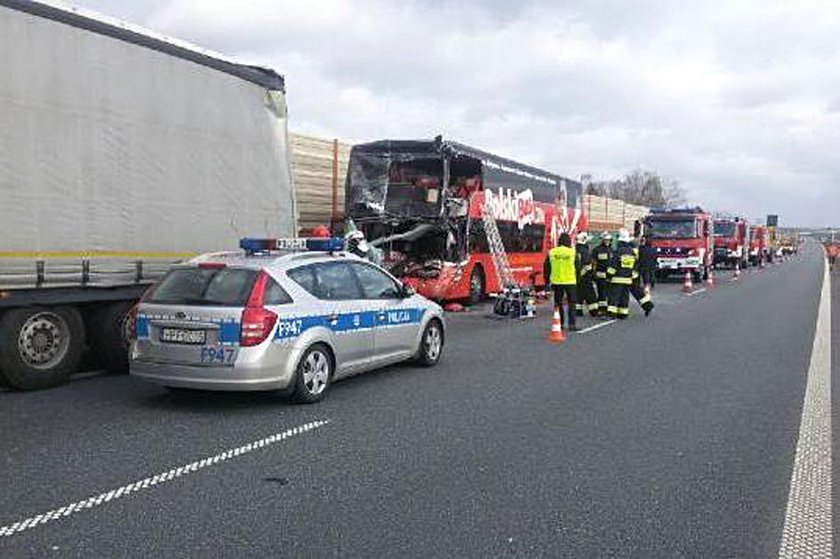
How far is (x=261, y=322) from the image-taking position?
7242 mm

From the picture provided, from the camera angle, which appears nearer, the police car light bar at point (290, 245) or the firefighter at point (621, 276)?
the police car light bar at point (290, 245)

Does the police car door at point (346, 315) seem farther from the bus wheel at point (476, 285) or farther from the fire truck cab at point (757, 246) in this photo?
the fire truck cab at point (757, 246)

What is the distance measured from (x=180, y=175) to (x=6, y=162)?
211 centimetres

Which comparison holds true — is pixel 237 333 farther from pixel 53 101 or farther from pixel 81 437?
pixel 53 101

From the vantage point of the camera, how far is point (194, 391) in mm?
8344

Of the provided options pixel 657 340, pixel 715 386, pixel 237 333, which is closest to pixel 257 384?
pixel 237 333

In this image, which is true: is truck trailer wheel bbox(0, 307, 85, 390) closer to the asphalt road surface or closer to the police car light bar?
the asphalt road surface

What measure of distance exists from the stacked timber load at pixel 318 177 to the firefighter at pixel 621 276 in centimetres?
647

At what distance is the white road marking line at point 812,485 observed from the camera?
4.45 metres

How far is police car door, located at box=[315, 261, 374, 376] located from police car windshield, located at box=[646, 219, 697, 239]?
970 inches

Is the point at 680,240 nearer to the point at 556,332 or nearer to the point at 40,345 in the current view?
the point at 556,332

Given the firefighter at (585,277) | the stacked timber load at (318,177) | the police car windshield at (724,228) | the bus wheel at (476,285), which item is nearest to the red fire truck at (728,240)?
the police car windshield at (724,228)

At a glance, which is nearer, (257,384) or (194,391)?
(257,384)

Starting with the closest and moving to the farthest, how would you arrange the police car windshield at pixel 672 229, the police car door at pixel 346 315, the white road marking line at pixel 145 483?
1. the white road marking line at pixel 145 483
2. the police car door at pixel 346 315
3. the police car windshield at pixel 672 229
